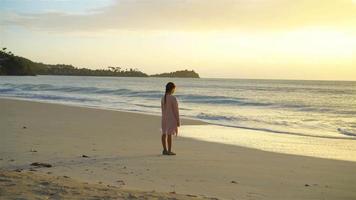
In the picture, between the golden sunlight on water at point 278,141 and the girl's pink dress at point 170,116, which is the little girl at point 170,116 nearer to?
the girl's pink dress at point 170,116

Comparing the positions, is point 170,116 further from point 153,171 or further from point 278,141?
point 278,141

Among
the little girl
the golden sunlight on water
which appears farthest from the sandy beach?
the golden sunlight on water

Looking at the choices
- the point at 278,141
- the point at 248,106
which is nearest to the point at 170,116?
the point at 278,141

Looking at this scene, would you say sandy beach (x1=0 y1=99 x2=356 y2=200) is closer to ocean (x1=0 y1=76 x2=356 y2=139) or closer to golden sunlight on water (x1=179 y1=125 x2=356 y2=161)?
golden sunlight on water (x1=179 y1=125 x2=356 y2=161)

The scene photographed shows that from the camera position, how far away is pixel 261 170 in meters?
8.19

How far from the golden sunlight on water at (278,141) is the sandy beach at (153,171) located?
2.56 ft

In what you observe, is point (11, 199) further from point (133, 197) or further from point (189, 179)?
point (189, 179)

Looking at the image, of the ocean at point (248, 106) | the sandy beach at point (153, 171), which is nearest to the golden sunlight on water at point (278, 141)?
the sandy beach at point (153, 171)

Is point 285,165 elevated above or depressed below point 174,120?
below

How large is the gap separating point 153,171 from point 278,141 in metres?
6.23

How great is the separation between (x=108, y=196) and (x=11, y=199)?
1.03 meters

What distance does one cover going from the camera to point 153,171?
7648 millimetres

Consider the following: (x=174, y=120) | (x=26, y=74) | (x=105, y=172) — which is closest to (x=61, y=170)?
(x=105, y=172)

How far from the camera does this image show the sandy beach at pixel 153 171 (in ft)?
18.9
